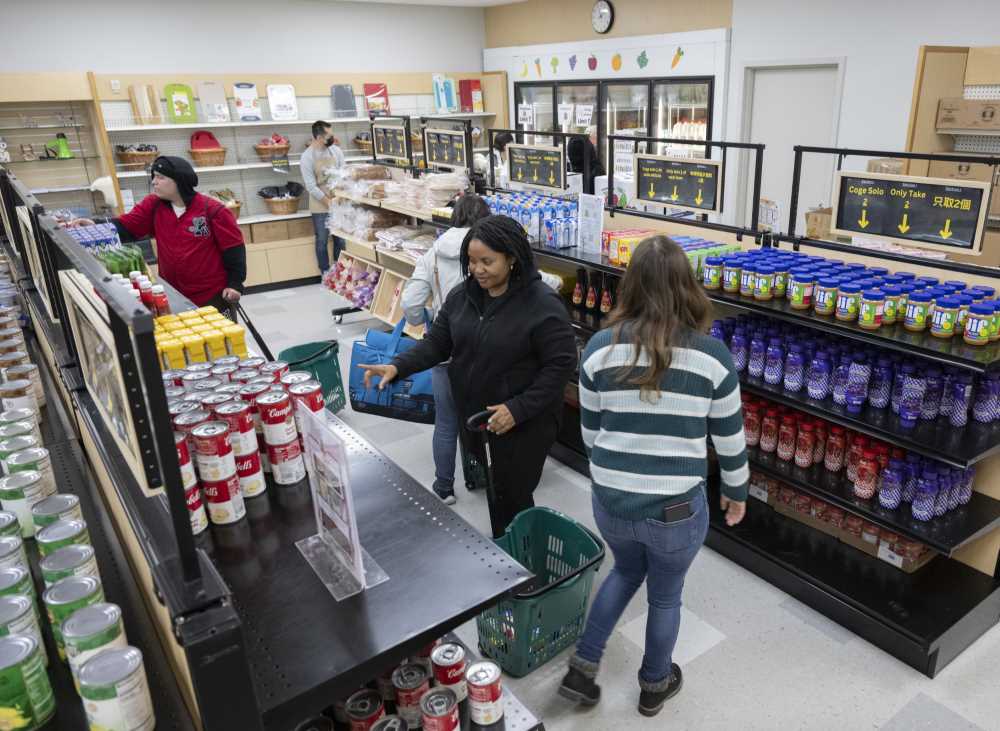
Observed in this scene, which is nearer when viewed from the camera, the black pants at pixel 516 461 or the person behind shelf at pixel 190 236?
the black pants at pixel 516 461

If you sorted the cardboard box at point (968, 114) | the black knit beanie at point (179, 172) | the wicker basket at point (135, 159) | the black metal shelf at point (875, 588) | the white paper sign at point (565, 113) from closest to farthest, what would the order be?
1. the black metal shelf at point (875, 588)
2. the black knit beanie at point (179, 172)
3. the cardboard box at point (968, 114)
4. the wicker basket at point (135, 159)
5. the white paper sign at point (565, 113)

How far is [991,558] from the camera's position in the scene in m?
2.88

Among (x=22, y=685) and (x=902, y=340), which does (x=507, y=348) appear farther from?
(x=22, y=685)

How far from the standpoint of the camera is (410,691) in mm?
1639

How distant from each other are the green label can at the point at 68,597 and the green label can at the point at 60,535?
0.42 feet

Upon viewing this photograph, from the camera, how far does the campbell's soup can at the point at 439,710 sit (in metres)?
1.54

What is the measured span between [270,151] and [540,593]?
7467 mm

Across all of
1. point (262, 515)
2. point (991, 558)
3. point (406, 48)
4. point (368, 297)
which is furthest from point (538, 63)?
point (262, 515)

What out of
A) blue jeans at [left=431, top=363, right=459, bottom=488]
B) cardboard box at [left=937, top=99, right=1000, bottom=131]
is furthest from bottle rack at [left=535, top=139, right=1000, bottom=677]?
cardboard box at [left=937, top=99, right=1000, bottom=131]

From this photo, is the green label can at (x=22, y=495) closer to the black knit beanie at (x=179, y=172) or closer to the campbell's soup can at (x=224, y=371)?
the campbell's soup can at (x=224, y=371)

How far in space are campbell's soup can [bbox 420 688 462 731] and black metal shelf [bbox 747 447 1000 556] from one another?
6.45 ft

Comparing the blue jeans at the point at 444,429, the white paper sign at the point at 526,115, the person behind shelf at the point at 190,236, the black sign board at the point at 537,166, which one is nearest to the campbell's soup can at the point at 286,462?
the blue jeans at the point at 444,429

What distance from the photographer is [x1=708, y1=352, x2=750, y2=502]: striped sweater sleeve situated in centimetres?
209

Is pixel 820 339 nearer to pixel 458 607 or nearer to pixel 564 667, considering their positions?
pixel 564 667
